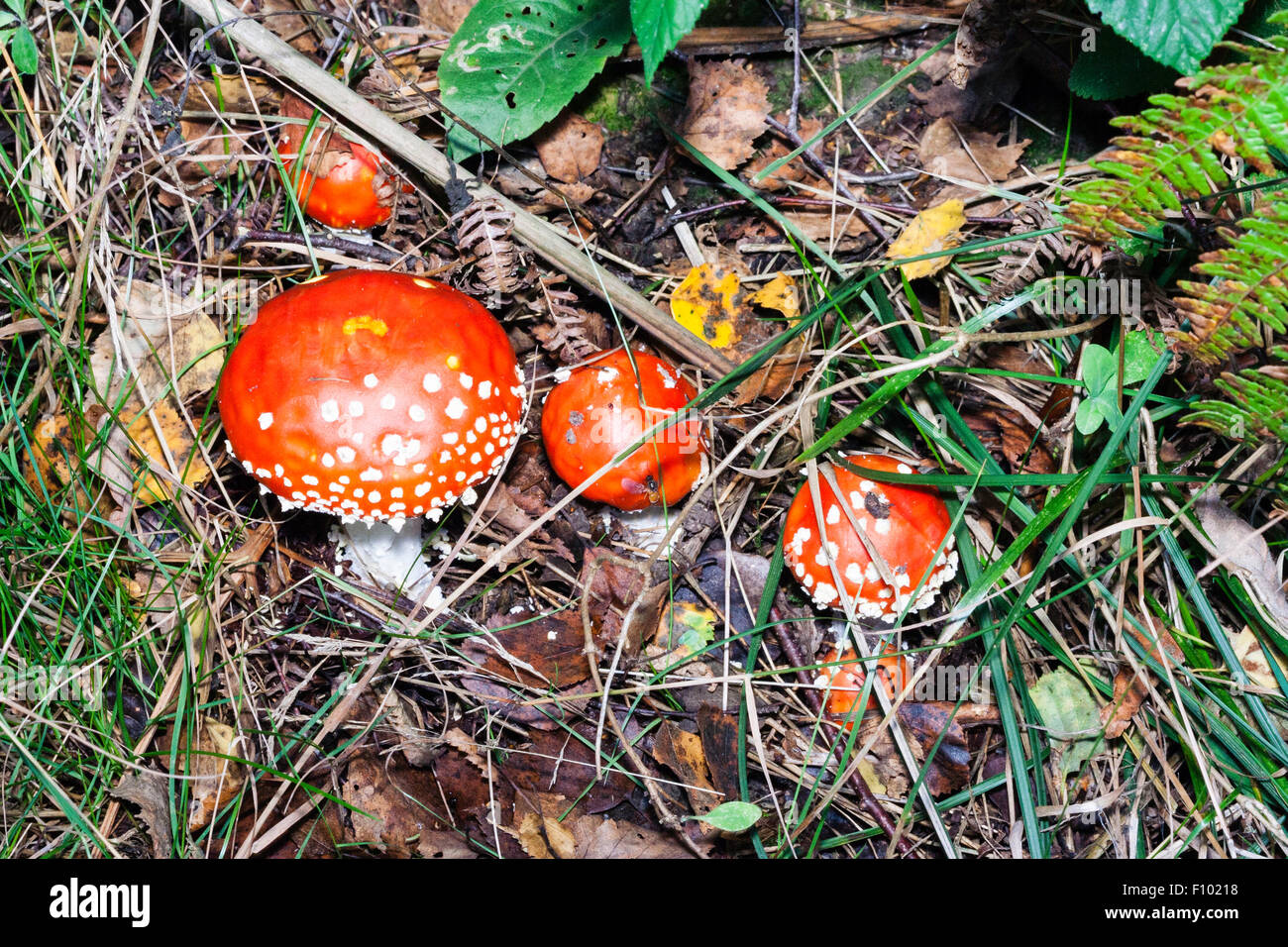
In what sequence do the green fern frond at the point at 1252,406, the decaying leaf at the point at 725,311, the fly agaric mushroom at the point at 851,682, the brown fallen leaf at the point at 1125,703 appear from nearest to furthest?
the green fern frond at the point at 1252,406
the brown fallen leaf at the point at 1125,703
the fly agaric mushroom at the point at 851,682
the decaying leaf at the point at 725,311

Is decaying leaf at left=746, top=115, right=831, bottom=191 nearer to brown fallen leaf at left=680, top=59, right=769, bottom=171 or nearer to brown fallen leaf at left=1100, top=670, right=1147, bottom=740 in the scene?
brown fallen leaf at left=680, top=59, right=769, bottom=171

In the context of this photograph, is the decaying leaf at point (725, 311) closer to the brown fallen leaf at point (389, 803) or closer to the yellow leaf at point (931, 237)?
the yellow leaf at point (931, 237)

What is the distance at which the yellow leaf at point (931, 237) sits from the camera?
3.43m

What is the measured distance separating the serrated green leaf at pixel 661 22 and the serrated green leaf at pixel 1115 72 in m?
1.65

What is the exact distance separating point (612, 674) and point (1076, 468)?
6.66 ft

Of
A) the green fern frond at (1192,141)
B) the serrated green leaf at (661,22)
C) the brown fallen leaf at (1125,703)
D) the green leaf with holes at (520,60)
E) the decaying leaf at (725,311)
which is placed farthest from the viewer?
the decaying leaf at (725,311)

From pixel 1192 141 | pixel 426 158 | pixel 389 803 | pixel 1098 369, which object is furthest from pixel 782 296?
pixel 389 803

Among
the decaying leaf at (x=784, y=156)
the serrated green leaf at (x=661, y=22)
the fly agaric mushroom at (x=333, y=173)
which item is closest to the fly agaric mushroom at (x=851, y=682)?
the decaying leaf at (x=784, y=156)

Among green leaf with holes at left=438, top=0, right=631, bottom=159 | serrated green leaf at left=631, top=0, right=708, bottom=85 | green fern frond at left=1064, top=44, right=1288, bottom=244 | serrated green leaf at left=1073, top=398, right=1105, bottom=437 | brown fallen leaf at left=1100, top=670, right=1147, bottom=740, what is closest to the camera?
green fern frond at left=1064, top=44, right=1288, bottom=244

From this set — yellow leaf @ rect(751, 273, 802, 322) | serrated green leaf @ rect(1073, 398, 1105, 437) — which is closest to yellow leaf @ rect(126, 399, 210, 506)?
yellow leaf @ rect(751, 273, 802, 322)

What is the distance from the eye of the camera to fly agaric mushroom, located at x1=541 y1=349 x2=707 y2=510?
11.0 ft

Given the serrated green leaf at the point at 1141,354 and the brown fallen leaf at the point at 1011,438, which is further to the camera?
the brown fallen leaf at the point at 1011,438

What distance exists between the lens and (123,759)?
10.3 ft

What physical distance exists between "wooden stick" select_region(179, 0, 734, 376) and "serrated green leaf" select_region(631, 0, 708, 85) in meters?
1.08
